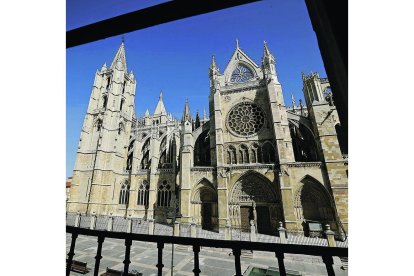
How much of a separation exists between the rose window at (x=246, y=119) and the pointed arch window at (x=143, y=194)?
39.9ft

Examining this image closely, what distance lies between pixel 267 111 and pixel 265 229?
32.9 feet

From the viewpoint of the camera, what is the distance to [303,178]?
49.4 feet

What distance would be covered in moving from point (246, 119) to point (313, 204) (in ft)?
29.2

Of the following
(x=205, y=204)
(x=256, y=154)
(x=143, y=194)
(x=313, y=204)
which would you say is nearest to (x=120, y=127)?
(x=143, y=194)

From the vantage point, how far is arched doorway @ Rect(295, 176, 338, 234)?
14.4m

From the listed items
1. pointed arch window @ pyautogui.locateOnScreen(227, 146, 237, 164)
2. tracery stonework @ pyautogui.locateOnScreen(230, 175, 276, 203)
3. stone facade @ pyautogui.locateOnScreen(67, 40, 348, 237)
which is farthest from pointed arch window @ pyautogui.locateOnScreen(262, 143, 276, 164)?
pointed arch window @ pyautogui.locateOnScreen(227, 146, 237, 164)

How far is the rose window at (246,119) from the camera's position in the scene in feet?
60.5

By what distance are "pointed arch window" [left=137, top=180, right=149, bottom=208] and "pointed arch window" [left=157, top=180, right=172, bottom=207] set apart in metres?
1.82

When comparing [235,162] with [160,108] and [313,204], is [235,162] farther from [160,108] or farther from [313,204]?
[160,108]

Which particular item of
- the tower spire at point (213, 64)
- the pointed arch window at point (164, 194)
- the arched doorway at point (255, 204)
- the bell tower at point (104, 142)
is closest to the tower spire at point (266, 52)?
the tower spire at point (213, 64)

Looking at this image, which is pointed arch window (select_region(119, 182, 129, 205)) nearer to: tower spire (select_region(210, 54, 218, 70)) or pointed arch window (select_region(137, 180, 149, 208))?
pointed arch window (select_region(137, 180, 149, 208))
